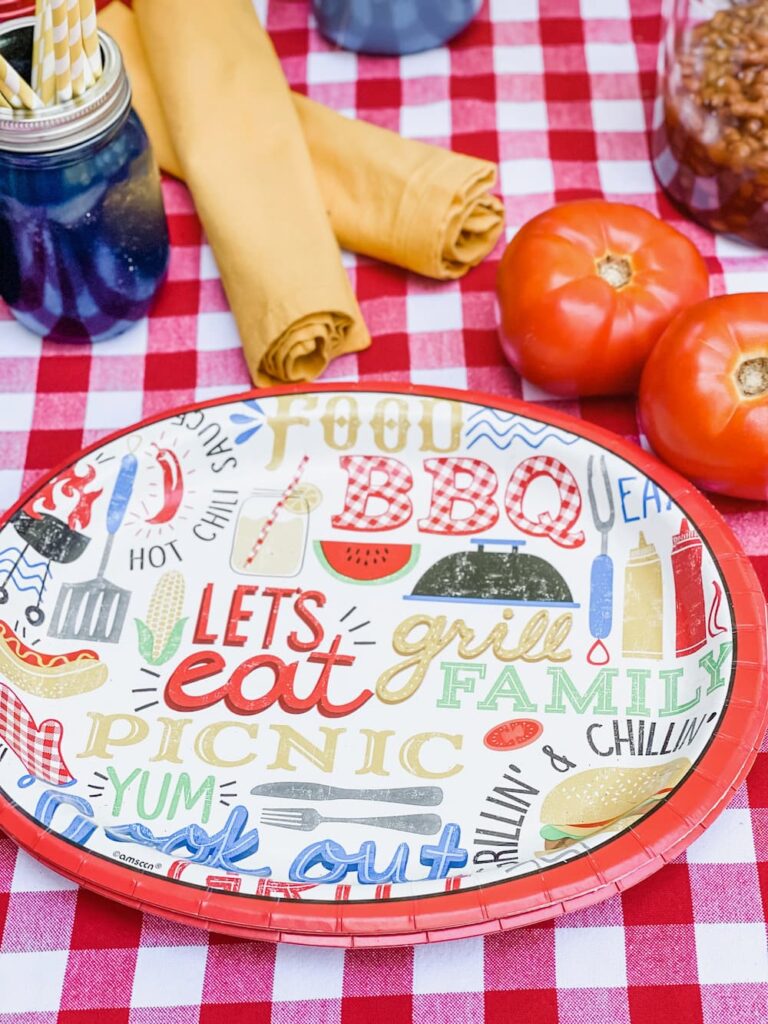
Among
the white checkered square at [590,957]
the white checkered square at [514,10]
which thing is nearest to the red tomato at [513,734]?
the white checkered square at [590,957]

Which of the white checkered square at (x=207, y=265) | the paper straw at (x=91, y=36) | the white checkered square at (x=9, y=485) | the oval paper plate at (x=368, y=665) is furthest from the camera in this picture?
the white checkered square at (x=207, y=265)

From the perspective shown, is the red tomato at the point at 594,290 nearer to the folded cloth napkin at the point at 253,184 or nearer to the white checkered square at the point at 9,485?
the folded cloth napkin at the point at 253,184

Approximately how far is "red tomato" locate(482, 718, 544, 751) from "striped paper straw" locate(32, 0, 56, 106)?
0.48 meters

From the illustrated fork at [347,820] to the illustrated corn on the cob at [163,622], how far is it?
0.13 metres

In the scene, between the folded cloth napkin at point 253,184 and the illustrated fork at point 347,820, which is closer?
the illustrated fork at point 347,820

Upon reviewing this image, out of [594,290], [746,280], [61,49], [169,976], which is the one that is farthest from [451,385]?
[169,976]

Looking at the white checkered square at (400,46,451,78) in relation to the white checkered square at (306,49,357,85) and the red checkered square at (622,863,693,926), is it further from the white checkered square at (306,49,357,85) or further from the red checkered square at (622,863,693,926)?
the red checkered square at (622,863,693,926)

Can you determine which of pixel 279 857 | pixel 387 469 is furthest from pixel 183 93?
pixel 279 857

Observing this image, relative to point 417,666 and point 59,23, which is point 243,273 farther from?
point 417,666

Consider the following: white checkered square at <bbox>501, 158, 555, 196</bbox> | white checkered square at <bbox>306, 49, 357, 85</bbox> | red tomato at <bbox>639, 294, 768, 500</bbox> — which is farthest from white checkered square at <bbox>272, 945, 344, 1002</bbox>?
white checkered square at <bbox>306, 49, 357, 85</bbox>

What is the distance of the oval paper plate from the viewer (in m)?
0.59

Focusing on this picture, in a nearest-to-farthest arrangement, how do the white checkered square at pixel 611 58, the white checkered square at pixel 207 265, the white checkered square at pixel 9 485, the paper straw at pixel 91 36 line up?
the paper straw at pixel 91 36
the white checkered square at pixel 9 485
the white checkered square at pixel 207 265
the white checkered square at pixel 611 58

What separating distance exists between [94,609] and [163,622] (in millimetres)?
45

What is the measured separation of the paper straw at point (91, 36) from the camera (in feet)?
2.27
